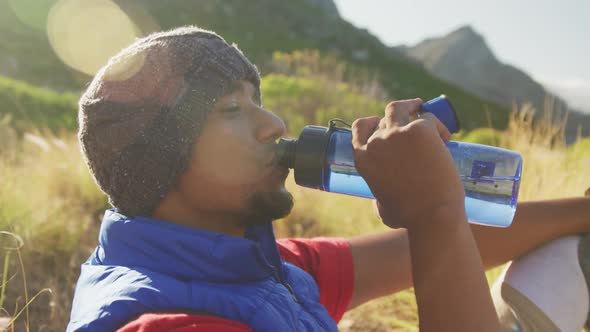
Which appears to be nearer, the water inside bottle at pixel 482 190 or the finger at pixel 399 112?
the finger at pixel 399 112

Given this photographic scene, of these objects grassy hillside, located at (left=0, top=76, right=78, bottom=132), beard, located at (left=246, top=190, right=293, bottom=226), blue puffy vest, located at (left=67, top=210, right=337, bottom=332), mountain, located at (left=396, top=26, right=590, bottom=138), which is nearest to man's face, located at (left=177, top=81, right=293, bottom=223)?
beard, located at (left=246, top=190, right=293, bottom=226)

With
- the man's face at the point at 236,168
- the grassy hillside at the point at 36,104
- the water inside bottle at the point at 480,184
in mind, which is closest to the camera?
the man's face at the point at 236,168

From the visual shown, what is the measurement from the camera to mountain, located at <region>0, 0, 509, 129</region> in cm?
2561

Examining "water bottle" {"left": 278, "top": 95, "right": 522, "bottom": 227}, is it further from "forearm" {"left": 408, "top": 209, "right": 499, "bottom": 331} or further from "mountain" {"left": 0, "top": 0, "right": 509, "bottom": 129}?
"mountain" {"left": 0, "top": 0, "right": 509, "bottom": 129}

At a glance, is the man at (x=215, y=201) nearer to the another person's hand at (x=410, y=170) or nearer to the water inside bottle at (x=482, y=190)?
the another person's hand at (x=410, y=170)

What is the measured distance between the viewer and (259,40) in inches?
1271

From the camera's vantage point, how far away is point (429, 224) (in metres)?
1.10

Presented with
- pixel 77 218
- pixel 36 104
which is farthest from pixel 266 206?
pixel 36 104

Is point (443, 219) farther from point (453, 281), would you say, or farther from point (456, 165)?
point (456, 165)

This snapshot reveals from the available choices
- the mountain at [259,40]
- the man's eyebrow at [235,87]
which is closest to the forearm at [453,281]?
the man's eyebrow at [235,87]

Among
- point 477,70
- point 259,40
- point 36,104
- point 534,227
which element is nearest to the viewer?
point 534,227

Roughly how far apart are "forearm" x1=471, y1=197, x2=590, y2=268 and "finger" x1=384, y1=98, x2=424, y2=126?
79 centimetres

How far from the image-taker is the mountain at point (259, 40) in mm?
25609

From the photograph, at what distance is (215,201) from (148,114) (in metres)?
0.30
